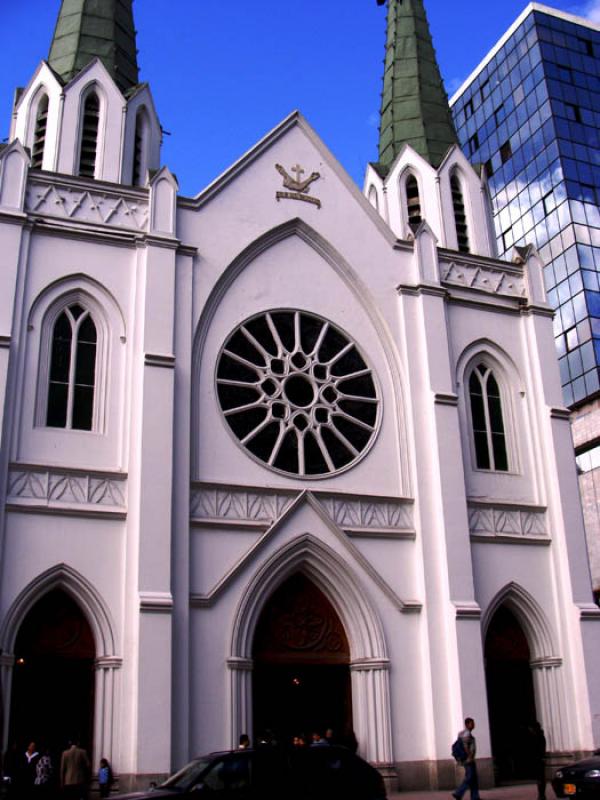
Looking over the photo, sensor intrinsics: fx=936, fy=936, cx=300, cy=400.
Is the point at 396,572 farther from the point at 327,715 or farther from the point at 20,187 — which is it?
the point at 20,187

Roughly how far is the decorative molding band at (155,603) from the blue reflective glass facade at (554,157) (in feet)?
87.2

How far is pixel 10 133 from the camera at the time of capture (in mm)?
22078

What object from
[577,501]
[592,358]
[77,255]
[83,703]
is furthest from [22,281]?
[592,358]

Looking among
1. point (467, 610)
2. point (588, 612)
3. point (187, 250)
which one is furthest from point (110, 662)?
point (588, 612)

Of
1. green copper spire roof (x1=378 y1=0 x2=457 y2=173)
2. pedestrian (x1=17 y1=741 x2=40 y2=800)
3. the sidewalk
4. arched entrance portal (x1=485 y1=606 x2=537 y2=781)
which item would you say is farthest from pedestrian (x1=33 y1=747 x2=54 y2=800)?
green copper spire roof (x1=378 y1=0 x2=457 y2=173)

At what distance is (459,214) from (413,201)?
4.19 feet

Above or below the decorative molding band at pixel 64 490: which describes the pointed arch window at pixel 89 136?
above

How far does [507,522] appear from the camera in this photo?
20688mm

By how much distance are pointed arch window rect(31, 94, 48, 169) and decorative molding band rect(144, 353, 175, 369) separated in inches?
230

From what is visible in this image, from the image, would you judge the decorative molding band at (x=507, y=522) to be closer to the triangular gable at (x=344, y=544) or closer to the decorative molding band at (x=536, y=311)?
the triangular gable at (x=344, y=544)

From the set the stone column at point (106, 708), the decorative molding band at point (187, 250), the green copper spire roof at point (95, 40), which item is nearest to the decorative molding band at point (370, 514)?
the stone column at point (106, 708)

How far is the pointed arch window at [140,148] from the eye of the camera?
22009 mm

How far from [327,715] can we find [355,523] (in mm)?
3817

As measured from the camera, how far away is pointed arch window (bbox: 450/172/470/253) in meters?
24.6
